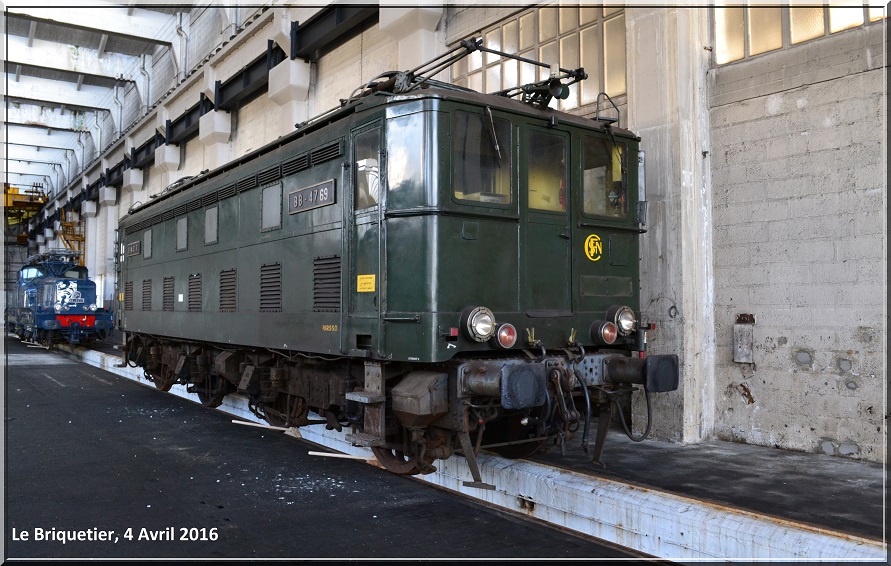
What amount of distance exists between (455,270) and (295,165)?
267cm

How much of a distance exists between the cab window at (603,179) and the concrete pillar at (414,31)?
19.4ft

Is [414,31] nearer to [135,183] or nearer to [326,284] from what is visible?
[326,284]

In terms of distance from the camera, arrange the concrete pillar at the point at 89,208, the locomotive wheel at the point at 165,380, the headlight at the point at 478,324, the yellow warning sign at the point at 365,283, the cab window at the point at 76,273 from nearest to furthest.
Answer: the headlight at the point at 478,324
the yellow warning sign at the point at 365,283
the locomotive wheel at the point at 165,380
the cab window at the point at 76,273
the concrete pillar at the point at 89,208

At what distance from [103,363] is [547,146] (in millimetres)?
16643

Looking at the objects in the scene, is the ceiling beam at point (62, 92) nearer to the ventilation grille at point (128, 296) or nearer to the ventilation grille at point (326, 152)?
the ventilation grille at point (128, 296)

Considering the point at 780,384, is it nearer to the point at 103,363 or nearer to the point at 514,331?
the point at 514,331

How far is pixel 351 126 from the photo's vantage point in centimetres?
591

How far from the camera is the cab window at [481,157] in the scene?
527 cm

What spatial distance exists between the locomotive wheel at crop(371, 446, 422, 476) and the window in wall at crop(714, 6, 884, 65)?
18.3 feet

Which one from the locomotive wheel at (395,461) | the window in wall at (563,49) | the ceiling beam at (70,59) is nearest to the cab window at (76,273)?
the ceiling beam at (70,59)

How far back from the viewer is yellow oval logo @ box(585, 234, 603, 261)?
19.9 ft

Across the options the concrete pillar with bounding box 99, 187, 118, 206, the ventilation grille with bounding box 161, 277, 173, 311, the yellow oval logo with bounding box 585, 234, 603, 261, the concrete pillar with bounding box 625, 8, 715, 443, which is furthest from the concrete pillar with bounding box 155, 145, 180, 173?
the yellow oval logo with bounding box 585, 234, 603, 261

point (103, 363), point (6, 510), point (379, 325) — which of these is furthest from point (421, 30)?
point (103, 363)

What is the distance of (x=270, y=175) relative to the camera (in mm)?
7527
